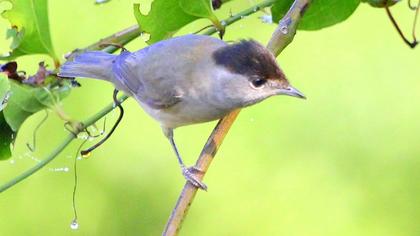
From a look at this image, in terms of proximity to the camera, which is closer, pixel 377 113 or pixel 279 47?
pixel 279 47

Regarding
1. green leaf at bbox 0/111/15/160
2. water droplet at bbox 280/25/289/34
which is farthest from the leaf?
green leaf at bbox 0/111/15/160

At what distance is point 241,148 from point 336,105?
233 millimetres

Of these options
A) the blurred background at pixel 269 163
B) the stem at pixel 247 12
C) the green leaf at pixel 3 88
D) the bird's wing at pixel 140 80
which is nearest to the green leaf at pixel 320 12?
the stem at pixel 247 12

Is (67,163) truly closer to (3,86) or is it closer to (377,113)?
(377,113)

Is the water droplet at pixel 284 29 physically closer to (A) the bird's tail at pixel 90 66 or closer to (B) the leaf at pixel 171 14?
(B) the leaf at pixel 171 14

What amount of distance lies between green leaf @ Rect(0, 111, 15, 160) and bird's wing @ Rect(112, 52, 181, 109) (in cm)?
20

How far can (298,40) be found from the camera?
7.98 ft

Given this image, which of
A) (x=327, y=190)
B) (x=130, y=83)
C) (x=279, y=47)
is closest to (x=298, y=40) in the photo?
(x=327, y=190)

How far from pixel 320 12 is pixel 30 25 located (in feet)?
1.15

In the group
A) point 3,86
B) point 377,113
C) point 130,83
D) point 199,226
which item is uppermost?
point 3,86

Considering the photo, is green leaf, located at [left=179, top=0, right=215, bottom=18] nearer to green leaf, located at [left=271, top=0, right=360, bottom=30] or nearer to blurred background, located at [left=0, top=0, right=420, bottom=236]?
green leaf, located at [left=271, top=0, right=360, bottom=30]

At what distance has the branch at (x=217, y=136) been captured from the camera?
43.3 inches

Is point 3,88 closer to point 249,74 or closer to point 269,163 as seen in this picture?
point 249,74

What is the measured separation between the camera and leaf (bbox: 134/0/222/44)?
1.28 metres
